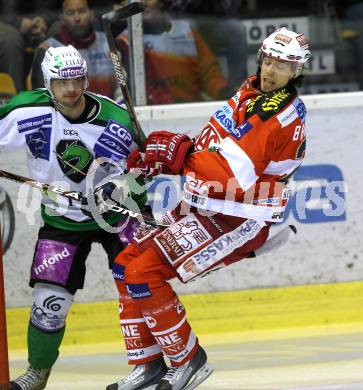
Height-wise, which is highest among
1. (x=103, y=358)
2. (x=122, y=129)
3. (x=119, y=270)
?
(x=122, y=129)

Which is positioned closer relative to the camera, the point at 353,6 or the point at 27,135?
the point at 27,135

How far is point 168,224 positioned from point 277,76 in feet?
2.45

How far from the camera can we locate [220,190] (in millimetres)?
4785

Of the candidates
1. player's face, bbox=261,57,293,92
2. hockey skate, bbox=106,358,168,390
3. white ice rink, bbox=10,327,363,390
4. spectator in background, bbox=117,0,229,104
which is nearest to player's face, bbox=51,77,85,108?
player's face, bbox=261,57,293,92

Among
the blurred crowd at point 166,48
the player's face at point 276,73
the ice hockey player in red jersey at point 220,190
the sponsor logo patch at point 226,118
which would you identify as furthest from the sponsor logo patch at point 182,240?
the blurred crowd at point 166,48

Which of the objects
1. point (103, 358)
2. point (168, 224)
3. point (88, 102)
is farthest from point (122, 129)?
point (103, 358)

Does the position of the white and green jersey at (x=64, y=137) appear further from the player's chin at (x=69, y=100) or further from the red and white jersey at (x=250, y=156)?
the red and white jersey at (x=250, y=156)

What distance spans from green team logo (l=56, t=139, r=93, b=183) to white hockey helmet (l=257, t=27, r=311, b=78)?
88 cm

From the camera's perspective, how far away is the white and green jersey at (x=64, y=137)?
207 inches

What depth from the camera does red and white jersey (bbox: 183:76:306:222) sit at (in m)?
4.69

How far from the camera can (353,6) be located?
7.03m

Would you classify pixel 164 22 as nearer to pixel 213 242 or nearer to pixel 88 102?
pixel 88 102

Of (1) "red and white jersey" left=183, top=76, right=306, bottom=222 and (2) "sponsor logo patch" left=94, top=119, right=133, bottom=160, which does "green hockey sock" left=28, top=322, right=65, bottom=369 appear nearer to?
(2) "sponsor logo patch" left=94, top=119, right=133, bottom=160

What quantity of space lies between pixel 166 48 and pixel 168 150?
209cm
